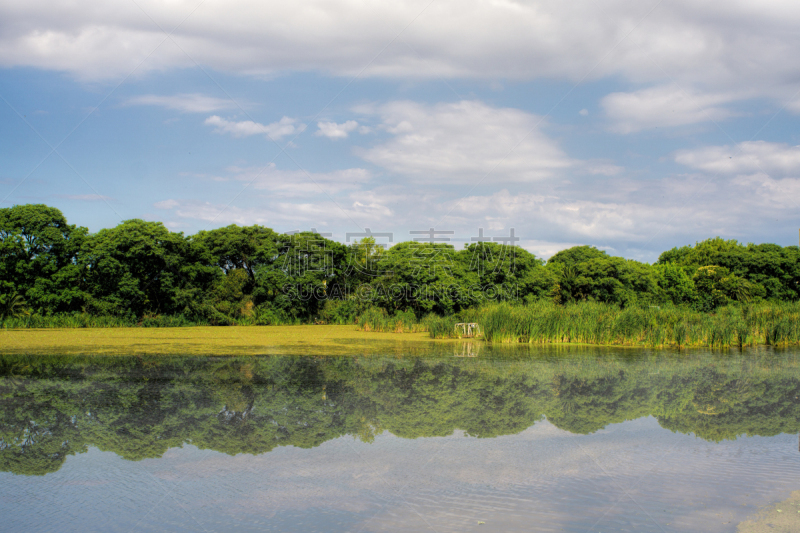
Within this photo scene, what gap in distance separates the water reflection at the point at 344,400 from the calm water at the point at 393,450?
40 mm

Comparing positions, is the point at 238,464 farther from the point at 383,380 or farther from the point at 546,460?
the point at 383,380

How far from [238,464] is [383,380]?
4.64m

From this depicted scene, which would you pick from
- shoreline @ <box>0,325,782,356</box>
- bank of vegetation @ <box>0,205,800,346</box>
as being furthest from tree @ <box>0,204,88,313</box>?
shoreline @ <box>0,325,782,356</box>

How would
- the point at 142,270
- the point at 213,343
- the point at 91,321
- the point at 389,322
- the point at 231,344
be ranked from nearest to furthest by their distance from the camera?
the point at 231,344, the point at 213,343, the point at 389,322, the point at 91,321, the point at 142,270

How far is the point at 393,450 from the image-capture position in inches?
217

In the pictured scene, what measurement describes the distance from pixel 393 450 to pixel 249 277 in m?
22.8

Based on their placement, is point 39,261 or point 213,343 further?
point 39,261

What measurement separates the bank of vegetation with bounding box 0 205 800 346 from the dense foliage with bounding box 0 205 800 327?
0.17ft

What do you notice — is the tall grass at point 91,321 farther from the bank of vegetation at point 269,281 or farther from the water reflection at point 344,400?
the water reflection at point 344,400

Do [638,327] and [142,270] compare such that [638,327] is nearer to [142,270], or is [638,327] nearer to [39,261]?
[142,270]

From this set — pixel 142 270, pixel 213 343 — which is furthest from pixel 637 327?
pixel 142 270

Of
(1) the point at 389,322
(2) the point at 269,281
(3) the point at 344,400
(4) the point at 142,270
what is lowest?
(3) the point at 344,400

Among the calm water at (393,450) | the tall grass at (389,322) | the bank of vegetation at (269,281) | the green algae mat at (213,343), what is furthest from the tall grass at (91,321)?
the calm water at (393,450)

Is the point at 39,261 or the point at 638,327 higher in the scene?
the point at 39,261
